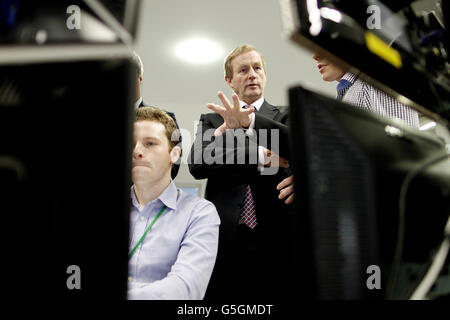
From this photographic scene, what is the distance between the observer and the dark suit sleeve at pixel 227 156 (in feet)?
3.67

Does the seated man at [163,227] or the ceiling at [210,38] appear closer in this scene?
the seated man at [163,227]

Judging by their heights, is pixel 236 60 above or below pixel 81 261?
above

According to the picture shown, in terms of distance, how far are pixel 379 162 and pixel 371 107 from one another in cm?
43

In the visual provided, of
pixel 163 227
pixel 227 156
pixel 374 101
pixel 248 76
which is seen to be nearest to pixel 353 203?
pixel 374 101

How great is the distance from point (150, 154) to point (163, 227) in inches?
10.0

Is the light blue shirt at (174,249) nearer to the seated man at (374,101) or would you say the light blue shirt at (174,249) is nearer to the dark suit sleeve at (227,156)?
the dark suit sleeve at (227,156)

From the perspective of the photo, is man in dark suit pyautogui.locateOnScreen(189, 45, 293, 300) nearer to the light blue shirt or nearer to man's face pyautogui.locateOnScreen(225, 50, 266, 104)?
the light blue shirt

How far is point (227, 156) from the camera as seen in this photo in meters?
1.13

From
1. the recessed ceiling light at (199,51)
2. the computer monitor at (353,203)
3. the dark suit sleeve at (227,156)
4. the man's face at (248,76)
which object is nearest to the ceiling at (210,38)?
the recessed ceiling light at (199,51)

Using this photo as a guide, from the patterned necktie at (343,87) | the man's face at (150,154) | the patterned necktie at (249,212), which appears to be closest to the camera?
the patterned necktie at (343,87)

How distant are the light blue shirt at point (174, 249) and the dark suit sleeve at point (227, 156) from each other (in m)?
0.18
